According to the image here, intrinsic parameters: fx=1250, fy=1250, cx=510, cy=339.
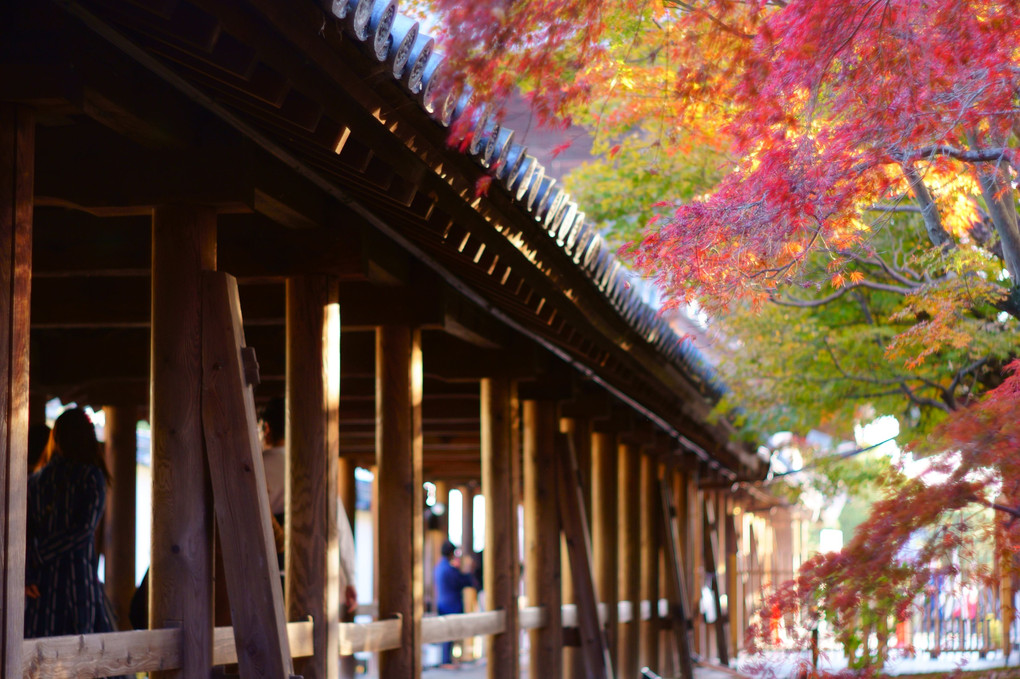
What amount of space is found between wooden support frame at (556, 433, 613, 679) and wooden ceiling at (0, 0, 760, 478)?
27.2 inches

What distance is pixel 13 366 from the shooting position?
3.52 meters

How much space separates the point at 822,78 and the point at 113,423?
681cm

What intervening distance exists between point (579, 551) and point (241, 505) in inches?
230

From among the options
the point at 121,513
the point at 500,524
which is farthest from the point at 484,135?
the point at 121,513

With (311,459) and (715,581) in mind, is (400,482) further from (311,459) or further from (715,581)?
(715,581)

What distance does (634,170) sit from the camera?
1116 centimetres

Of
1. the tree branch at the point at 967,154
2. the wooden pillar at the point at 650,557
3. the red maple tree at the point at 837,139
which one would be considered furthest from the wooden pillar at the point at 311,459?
the wooden pillar at the point at 650,557

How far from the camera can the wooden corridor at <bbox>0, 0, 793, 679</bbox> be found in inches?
141

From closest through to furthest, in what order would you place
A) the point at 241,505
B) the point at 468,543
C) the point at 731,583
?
the point at 241,505 → the point at 468,543 → the point at 731,583

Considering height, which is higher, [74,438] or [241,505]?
[74,438]

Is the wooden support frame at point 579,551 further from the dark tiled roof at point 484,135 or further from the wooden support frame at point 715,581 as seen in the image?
the wooden support frame at point 715,581

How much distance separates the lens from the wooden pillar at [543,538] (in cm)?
960

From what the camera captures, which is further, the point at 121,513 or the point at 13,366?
the point at 121,513

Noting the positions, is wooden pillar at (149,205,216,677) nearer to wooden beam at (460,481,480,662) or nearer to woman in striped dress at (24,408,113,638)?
woman in striped dress at (24,408,113,638)
